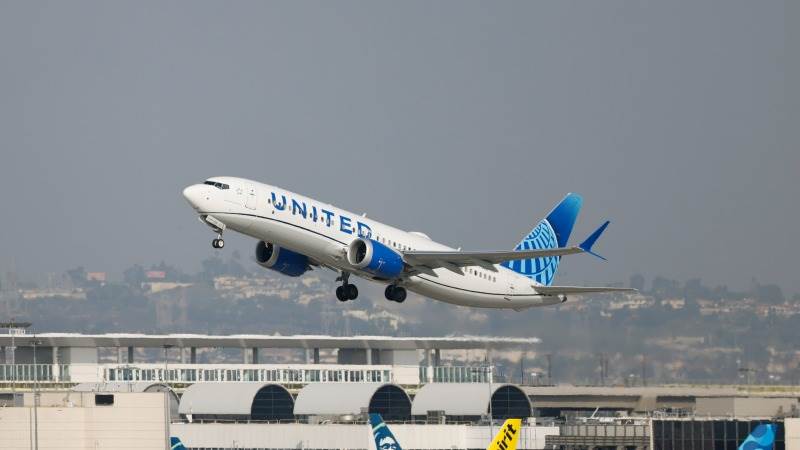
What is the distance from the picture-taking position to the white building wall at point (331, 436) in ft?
328

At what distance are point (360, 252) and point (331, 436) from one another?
1252 inches

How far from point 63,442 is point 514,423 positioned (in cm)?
2398

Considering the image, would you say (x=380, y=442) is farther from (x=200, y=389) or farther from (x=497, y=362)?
(x=497, y=362)

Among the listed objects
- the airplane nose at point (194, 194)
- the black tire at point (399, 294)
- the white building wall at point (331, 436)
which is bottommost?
the white building wall at point (331, 436)

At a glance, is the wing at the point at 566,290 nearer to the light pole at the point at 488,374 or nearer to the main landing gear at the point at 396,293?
the main landing gear at the point at 396,293

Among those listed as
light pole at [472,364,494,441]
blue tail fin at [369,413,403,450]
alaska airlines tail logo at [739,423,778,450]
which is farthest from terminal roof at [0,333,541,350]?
alaska airlines tail logo at [739,423,778,450]

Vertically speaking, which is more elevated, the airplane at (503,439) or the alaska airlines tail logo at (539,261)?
the alaska airlines tail logo at (539,261)

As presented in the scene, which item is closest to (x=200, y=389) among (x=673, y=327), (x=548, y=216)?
(x=673, y=327)

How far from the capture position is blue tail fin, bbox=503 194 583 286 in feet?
269

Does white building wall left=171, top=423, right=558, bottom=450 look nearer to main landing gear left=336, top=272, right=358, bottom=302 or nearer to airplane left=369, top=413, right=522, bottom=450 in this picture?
airplane left=369, top=413, right=522, bottom=450

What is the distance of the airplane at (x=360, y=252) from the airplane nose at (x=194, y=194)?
0.04 m

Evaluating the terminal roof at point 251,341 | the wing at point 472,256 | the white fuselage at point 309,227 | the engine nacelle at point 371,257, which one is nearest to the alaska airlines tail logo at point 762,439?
the wing at point 472,256

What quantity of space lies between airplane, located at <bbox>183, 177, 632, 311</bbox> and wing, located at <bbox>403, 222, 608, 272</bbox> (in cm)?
4

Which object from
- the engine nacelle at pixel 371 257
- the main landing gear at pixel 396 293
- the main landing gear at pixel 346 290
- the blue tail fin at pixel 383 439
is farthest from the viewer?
the blue tail fin at pixel 383 439
